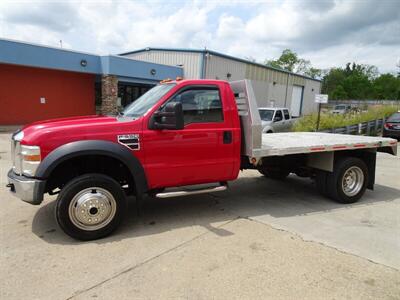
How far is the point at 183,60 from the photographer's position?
22.5 meters

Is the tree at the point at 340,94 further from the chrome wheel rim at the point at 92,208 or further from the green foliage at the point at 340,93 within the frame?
the chrome wheel rim at the point at 92,208

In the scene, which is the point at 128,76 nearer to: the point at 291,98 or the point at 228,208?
the point at 228,208

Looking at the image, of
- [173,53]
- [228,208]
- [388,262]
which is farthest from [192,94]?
[173,53]

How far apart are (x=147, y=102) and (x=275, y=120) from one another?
436 inches

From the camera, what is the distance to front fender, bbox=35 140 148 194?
12.9 ft

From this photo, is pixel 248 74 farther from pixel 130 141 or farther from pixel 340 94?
pixel 340 94

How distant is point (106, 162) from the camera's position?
4.61 meters

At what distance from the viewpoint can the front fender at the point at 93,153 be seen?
3.94 m

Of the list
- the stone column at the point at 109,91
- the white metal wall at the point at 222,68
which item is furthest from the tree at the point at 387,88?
the stone column at the point at 109,91

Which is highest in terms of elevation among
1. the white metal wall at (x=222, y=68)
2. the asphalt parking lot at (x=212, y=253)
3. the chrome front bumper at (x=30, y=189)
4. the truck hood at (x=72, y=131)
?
the white metal wall at (x=222, y=68)

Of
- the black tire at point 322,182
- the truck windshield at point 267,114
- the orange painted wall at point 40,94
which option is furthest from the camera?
the orange painted wall at point 40,94

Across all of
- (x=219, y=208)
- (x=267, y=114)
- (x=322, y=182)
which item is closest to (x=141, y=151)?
(x=219, y=208)

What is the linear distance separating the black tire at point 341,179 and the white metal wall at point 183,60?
16.7 metres

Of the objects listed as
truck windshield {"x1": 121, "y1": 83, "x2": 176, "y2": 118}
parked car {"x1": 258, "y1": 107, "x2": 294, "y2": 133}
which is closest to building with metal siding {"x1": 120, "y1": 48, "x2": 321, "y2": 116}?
parked car {"x1": 258, "y1": 107, "x2": 294, "y2": 133}
